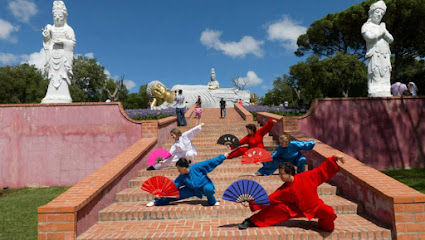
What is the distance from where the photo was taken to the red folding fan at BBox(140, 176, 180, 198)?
423 cm

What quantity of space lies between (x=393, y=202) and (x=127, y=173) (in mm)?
4294

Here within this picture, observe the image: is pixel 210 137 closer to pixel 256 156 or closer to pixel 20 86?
pixel 256 156

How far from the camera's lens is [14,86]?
3334 cm

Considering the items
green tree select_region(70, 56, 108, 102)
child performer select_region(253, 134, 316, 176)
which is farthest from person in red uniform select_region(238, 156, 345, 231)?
green tree select_region(70, 56, 108, 102)

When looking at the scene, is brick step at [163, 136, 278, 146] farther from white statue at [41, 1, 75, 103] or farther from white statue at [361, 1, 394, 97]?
white statue at [361, 1, 394, 97]

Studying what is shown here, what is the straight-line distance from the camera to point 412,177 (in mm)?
7305

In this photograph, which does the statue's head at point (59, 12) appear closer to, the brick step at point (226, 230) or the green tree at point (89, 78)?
the brick step at point (226, 230)

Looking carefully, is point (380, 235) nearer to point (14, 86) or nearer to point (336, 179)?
point (336, 179)

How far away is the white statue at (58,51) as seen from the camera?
9.59 m

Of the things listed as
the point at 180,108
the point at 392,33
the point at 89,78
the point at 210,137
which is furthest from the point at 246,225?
the point at 89,78

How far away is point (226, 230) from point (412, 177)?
619cm

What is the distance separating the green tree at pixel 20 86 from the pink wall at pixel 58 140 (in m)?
28.3

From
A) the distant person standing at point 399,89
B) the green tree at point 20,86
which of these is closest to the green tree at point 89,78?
the green tree at point 20,86

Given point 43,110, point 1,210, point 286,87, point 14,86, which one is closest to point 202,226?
point 1,210
